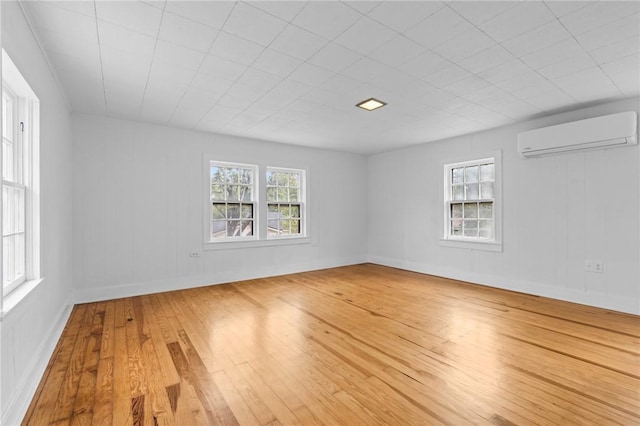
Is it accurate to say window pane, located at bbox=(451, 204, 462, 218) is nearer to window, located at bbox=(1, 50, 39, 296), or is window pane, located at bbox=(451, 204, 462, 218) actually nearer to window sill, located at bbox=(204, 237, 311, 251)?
window sill, located at bbox=(204, 237, 311, 251)

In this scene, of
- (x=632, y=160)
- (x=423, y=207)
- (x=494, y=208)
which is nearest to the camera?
(x=632, y=160)

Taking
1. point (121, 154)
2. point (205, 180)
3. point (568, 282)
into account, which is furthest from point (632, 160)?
point (121, 154)

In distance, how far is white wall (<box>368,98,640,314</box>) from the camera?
11.8ft

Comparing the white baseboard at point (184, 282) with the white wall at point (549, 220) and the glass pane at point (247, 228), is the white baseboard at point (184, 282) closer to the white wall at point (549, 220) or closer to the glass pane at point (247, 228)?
the glass pane at point (247, 228)

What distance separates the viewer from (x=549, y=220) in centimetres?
421

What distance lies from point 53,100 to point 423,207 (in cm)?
548

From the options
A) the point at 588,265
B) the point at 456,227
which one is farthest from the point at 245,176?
the point at 588,265

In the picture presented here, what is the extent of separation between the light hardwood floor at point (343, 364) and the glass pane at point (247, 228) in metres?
1.67

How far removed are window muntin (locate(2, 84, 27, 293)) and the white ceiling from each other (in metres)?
0.66

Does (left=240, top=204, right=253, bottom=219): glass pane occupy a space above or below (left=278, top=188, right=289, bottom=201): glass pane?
below

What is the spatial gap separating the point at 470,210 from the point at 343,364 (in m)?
3.92

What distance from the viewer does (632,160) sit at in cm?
356

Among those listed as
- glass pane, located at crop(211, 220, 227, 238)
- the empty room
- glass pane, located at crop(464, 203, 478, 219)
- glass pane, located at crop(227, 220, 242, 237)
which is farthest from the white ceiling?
glass pane, located at crop(227, 220, 242, 237)

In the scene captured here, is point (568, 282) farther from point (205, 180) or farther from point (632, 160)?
point (205, 180)
